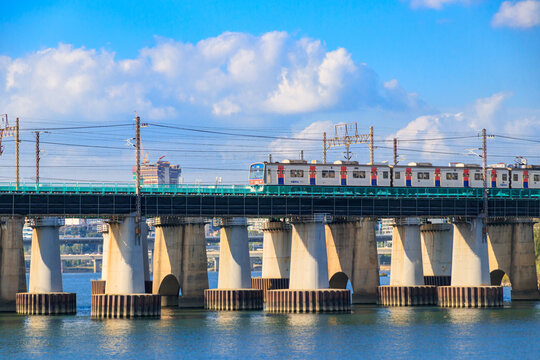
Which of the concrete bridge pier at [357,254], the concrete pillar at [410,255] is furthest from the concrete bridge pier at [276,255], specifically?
the concrete pillar at [410,255]

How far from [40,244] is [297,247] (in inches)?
1046

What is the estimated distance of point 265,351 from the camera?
7575cm

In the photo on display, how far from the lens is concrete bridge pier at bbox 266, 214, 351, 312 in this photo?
10231 centimetres

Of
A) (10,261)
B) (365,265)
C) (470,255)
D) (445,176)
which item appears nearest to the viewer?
(10,261)

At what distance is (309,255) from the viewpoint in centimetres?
10369

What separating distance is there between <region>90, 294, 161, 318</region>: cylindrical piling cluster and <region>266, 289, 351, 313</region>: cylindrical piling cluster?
13.7 m

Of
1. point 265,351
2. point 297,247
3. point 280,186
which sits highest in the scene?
point 280,186

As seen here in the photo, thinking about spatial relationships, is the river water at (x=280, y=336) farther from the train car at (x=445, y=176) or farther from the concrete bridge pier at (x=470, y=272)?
the train car at (x=445, y=176)

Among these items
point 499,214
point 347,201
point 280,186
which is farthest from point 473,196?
point 280,186

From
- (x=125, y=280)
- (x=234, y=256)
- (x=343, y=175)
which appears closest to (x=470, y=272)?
(x=343, y=175)

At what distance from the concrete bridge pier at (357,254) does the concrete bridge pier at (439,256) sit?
11.7 m

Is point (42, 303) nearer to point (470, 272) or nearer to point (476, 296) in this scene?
point (476, 296)

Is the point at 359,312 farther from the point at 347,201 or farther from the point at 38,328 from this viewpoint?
the point at 38,328

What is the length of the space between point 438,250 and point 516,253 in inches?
391
